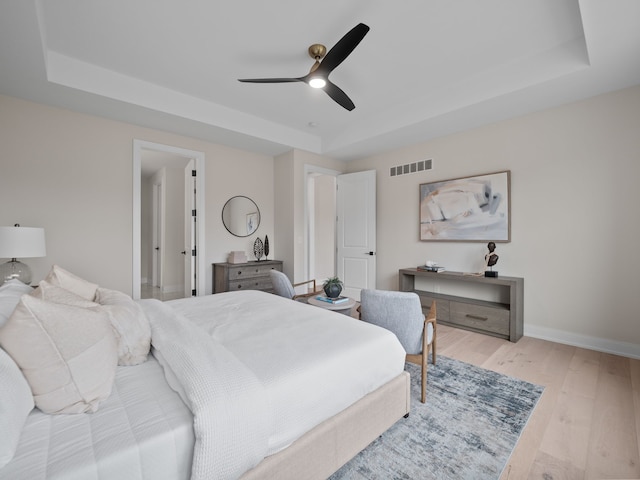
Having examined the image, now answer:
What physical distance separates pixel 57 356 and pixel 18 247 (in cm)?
208

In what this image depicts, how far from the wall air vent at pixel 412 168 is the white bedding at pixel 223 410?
308 cm

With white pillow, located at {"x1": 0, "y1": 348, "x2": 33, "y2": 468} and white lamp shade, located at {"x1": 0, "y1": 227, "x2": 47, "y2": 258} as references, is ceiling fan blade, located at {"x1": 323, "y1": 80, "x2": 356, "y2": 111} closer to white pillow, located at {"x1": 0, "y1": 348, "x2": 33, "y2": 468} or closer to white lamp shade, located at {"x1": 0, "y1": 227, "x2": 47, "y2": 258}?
white pillow, located at {"x1": 0, "y1": 348, "x2": 33, "y2": 468}

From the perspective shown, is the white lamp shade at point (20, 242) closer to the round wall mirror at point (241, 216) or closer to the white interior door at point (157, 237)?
the round wall mirror at point (241, 216)

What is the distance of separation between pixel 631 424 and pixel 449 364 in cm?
114

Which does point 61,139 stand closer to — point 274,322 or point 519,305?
point 274,322

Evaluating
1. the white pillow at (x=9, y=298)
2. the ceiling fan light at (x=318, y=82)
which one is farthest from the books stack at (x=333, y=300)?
the white pillow at (x=9, y=298)

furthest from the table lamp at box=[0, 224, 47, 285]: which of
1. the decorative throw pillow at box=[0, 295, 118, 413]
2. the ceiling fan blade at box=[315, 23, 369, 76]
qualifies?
the ceiling fan blade at box=[315, 23, 369, 76]

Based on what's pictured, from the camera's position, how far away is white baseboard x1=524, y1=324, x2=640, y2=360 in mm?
2781

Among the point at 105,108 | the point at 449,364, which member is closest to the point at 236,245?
the point at 105,108

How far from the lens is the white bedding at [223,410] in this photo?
33.6 inches

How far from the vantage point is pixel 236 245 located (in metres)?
4.59

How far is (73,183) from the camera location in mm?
3193

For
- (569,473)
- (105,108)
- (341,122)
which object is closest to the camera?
(569,473)

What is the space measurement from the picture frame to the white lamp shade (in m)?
4.31
